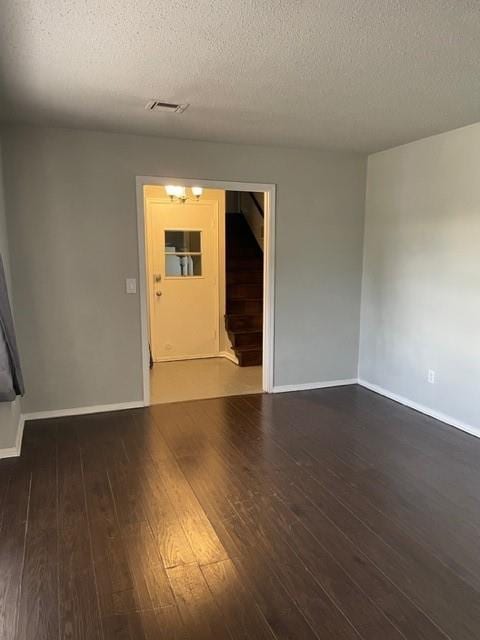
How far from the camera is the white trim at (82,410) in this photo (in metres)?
3.75

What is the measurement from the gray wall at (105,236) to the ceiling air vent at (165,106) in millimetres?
827

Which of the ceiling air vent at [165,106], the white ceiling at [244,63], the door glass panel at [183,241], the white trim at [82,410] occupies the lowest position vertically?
the white trim at [82,410]

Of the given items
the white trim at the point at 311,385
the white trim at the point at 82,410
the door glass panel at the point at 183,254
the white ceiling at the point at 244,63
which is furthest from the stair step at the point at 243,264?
the white ceiling at the point at 244,63

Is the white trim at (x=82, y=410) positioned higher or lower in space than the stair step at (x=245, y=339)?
lower

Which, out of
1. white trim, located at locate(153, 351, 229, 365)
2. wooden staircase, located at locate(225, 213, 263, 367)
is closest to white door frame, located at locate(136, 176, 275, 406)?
wooden staircase, located at locate(225, 213, 263, 367)

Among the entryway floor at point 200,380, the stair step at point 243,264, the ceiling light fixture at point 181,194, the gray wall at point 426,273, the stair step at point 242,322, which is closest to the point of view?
the gray wall at point 426,273

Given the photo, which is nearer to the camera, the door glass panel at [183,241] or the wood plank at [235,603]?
the wood plank at [235,603]

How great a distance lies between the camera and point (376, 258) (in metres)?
4.46

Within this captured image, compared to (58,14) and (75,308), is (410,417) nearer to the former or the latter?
(75,308)

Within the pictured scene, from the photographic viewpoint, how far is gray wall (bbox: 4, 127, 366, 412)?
140 inches

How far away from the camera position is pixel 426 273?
385 cm

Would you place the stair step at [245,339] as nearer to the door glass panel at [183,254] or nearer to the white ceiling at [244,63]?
the door glass panel at [183,254]

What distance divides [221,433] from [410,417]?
1.66 metres

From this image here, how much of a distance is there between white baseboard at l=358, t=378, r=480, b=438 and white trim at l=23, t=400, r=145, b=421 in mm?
2328
